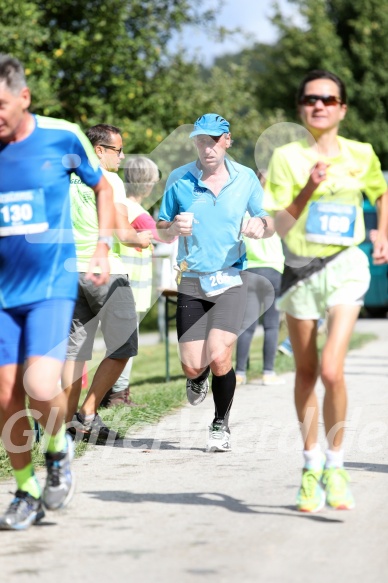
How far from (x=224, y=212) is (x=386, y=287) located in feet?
71.3

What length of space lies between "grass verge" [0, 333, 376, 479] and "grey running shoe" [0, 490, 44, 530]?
137 cm

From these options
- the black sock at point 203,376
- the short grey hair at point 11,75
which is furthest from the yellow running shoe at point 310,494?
the black sock at point 203,376

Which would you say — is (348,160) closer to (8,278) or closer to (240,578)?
(8,278)

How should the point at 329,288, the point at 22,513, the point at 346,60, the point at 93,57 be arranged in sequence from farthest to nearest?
the point at 346,60, the point at 93,57, the point at 329,288, the point at 22,513

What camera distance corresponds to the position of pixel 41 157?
16.6 ft

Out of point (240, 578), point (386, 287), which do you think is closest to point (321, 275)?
point (240, 578)

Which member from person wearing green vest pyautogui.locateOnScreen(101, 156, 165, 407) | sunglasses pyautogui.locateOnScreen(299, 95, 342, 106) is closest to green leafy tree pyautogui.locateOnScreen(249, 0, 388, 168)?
person wearing green vest pyautogui.locateOnScreen(101, 156, 165, 407)

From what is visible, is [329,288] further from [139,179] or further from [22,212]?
[139,179]

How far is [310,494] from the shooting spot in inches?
210

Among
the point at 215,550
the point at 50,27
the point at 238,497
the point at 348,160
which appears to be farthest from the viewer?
the point at 50,27

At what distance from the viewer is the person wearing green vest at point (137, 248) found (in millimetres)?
8380

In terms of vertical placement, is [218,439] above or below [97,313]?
below

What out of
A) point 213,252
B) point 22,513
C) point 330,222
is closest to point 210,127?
point 213,252

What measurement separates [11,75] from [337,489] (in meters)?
2.33
